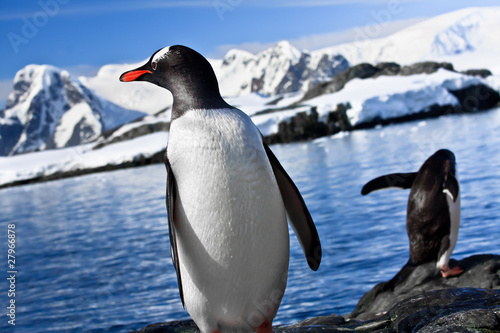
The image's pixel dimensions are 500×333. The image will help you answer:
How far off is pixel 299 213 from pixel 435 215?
75.2 inches

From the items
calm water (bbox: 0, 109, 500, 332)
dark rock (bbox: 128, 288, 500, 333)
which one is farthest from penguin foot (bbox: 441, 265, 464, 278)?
dark rock (bbox: 128, 288, 500, 333)

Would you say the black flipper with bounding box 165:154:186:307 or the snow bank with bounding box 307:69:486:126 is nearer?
the black flipper with bounding box 165:154:186:307

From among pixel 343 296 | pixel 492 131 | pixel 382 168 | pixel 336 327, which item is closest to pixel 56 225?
pixel 382 168

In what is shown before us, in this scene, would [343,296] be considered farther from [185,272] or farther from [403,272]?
[185,272]

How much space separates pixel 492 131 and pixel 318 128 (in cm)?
1179

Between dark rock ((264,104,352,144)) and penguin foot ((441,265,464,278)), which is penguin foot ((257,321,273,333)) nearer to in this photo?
penguin foot ((441,265,464,278))

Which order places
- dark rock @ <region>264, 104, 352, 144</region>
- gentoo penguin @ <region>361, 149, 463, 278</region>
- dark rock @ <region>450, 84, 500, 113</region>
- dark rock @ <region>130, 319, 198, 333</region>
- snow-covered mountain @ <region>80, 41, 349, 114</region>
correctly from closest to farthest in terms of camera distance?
dark rock @ <region>130, 319, 198, 333</region>, gentoo penguin @ <region>361, 149, 463, 278</region>, dark rock @ <region>264, 104, 352, 144</region>, dark rock @ <region>450, 84, 500, 113</region>, snow-covered mountain @ <region>80, 41, 349, 114</region>

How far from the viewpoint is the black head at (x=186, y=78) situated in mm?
2445

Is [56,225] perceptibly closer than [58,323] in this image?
No

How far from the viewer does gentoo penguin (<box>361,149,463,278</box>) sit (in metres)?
4.12

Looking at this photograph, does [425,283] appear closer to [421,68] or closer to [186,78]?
[186,78]

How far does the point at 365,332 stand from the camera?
288 cm

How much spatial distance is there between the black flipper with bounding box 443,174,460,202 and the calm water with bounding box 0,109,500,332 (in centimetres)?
95

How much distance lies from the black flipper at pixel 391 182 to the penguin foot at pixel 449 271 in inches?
27.8
